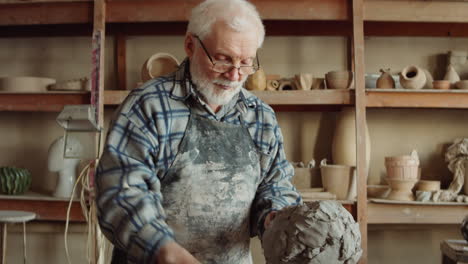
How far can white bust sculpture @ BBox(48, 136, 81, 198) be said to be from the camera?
2.98 meters

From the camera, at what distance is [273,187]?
1.46 meters

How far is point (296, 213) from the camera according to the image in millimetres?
1172

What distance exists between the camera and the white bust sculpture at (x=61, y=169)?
2.98m

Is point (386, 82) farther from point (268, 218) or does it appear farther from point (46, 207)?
point (46, 207)

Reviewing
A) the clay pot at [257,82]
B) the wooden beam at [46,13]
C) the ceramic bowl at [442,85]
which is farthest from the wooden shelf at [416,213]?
the wooden beam at [46,13]

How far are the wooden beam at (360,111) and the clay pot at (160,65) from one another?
3.49 ft

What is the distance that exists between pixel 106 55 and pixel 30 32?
0.55 meters

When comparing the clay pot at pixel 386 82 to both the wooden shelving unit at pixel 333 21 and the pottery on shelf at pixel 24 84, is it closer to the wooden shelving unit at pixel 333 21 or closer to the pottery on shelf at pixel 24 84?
the wooden shelving unit at pixel 333 21

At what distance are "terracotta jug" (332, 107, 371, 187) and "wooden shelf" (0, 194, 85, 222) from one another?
5.20 feet

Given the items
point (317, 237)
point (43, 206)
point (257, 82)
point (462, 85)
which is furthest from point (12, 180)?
point (462, 85)

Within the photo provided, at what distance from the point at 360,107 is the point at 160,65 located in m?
1.21

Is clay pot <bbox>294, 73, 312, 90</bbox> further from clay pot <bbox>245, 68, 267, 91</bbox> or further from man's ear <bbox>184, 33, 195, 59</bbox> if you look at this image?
man's ear <bbox>184, 33, 195, 59</bbox>

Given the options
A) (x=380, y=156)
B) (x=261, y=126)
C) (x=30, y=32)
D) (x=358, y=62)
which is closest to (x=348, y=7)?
(x=358, y=62)

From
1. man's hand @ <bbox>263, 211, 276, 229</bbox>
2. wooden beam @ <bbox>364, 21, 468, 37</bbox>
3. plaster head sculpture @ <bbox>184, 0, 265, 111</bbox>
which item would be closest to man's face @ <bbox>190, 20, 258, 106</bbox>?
plaster head sculpture @ <bbox>184, 0, 265, 111</bbox>
